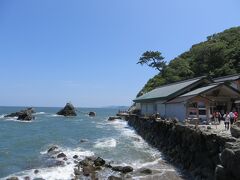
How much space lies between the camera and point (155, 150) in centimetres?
2892

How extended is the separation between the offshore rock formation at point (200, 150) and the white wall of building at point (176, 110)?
188 cm

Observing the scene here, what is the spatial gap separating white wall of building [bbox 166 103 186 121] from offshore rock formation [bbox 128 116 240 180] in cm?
188

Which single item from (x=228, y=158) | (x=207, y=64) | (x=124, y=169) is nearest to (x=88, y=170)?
(x=124, y=169)

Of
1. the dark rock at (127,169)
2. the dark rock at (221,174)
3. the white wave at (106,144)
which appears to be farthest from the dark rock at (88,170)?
the dark rock at (221,174)

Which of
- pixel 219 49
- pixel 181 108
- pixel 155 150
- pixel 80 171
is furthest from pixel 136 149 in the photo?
pixel 219 49

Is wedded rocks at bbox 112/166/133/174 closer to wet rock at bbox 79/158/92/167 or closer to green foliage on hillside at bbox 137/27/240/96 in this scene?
wet rock at bbox 79/158/92/167

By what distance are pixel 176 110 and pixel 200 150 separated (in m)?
13.1

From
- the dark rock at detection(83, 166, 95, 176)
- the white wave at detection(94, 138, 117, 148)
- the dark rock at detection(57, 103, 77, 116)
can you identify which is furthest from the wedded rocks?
the dark rock at detection(57, 103, 77, 116)

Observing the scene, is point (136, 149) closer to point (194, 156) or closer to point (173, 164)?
point (173, 164)

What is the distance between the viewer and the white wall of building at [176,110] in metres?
30.5

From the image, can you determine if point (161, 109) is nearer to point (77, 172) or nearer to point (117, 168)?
point (117, 168)

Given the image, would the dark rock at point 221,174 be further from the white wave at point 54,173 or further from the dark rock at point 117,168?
the white wave at point 54,173

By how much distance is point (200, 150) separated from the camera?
19609 millimetres

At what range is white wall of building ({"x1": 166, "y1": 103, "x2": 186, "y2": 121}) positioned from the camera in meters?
30.5
